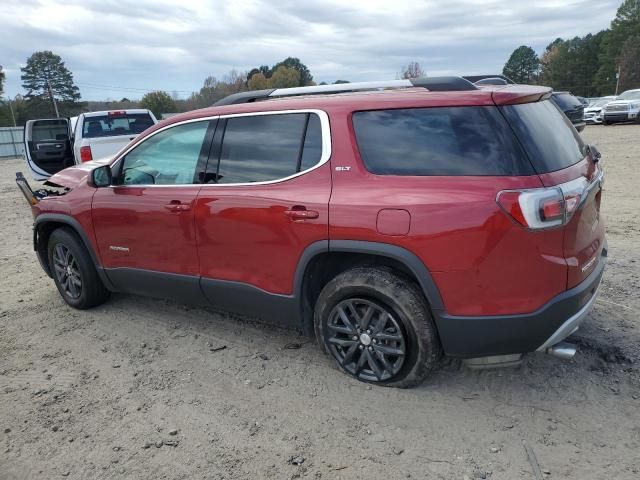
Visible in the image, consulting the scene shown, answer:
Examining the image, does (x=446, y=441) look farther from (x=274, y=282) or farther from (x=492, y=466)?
(x=274, y=282)

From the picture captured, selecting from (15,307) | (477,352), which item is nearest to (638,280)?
(477,352)

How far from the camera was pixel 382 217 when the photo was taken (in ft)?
9.39

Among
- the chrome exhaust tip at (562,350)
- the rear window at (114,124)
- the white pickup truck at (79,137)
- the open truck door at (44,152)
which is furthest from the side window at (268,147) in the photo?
the open truck door at (44,152)

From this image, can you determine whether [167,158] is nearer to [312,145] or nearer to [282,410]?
[312,145]

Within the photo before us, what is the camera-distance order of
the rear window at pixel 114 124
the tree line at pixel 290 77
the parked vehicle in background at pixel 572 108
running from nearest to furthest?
the rear window at pixel 114 124 < the parked vehicle in background at pixel 572 108 < the tree line at pixel 290 77

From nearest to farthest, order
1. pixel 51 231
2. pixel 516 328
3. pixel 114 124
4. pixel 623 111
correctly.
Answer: pixel 516 328 < pixel 51 231 < pixel 114 124 < pixel 623 111

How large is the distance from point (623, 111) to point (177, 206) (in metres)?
25.7

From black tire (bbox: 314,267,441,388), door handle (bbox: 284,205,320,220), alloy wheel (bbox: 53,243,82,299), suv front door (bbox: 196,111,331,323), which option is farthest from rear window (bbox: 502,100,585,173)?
alloy wheel (bbox: 53,243,82,299)

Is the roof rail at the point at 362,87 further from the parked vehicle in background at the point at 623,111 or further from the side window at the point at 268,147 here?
the parked vehicle in background at the point at 623,111

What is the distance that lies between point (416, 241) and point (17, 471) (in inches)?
97.7

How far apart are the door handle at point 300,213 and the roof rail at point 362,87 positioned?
2.99ft

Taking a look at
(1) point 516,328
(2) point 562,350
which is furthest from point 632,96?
(1) point 516,328

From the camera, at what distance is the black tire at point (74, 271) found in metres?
4.59

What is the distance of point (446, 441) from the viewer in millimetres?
2742
